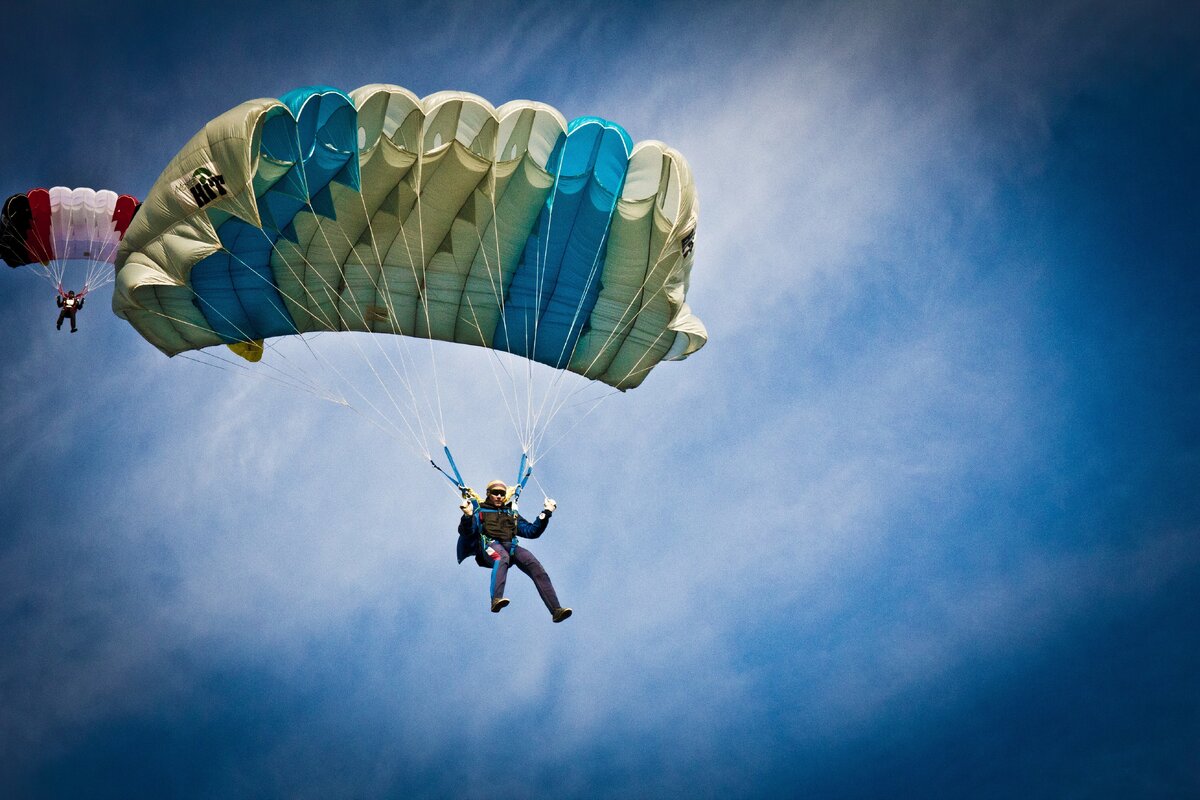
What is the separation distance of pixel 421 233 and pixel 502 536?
4472 mm

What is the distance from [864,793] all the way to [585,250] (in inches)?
2014

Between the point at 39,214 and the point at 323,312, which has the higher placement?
the point at 39,214

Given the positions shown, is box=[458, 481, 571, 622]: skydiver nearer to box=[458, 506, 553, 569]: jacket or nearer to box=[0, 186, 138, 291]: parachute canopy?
box=[458, 506, 553, 569]: jacket

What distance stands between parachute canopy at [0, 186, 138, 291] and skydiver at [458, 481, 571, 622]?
48.8ft

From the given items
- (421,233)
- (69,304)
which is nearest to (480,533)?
(421,233)

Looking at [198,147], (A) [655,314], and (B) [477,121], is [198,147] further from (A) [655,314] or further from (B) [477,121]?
(A) [655,314]

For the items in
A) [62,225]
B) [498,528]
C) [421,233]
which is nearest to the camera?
[498,528]

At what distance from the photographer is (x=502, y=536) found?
11.3 metres

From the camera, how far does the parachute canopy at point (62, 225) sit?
21.3 meters

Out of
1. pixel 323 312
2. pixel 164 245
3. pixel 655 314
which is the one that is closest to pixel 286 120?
pixel 164 245

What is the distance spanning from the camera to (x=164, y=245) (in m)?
11.7

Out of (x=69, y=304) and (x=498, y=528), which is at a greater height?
(x=69, y=304)

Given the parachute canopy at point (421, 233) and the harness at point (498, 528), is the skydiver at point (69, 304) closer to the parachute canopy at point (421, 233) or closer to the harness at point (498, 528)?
the parachute canopy at point (421, 233)

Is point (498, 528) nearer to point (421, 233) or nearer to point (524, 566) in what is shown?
point (524, 566)
